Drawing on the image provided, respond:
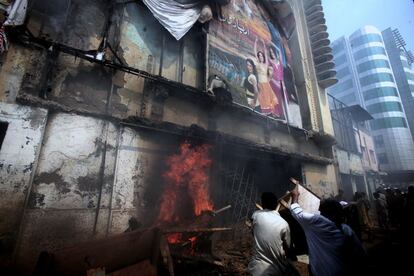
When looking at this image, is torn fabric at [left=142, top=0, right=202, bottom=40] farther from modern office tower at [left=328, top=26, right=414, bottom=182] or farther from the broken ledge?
modern office tower at [left=328, top=26, right=414, bottom=182]

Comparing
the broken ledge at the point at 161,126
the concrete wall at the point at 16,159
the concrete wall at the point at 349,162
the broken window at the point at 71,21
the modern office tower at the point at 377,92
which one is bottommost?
the concrete wall at the point at 16,159

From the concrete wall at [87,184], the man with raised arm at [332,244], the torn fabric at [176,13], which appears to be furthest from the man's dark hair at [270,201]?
the torn fabric at [176,13]

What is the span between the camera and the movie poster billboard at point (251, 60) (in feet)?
33.0

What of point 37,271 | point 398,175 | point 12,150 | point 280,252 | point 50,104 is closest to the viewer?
point 37,271

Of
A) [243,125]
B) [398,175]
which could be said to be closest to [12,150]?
[243,125]

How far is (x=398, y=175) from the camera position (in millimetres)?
36094

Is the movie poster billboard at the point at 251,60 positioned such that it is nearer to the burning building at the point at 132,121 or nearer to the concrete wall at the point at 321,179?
the burning building at the point at 132,121

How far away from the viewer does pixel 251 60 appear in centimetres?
1157

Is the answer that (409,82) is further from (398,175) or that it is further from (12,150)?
(12,150)

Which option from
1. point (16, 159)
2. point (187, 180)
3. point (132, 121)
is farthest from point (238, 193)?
point (16, 159)

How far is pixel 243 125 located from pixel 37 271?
8.64 m

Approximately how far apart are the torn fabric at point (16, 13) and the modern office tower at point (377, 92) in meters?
46.5

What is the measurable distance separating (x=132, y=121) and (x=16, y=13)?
3615mm

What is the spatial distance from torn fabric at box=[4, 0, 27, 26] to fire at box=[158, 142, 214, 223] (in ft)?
16.9
